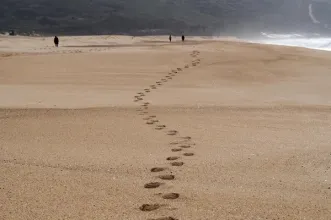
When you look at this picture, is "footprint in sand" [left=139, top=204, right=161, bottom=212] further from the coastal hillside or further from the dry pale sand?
the coastal hillside

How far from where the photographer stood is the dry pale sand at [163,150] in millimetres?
3139

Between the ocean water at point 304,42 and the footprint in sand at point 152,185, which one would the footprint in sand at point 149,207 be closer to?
the footprint in sand at point 152,185

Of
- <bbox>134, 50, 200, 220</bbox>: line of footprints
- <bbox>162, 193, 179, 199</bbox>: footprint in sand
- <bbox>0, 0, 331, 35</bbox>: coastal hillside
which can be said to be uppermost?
<bbox>0, 0, 331, 35</bbox>: coastal hillside

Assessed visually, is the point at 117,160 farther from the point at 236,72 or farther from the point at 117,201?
the point at 236,72

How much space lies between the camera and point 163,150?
4.57 m

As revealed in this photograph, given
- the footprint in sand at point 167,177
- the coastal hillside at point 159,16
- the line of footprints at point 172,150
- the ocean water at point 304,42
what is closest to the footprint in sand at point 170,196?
the line of footprints at point 172,150

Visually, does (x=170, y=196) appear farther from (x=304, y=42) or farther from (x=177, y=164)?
(x=304, y=42)

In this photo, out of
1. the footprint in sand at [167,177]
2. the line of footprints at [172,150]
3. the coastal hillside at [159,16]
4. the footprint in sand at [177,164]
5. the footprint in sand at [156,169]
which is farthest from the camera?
the coastal hillside at [159,16]

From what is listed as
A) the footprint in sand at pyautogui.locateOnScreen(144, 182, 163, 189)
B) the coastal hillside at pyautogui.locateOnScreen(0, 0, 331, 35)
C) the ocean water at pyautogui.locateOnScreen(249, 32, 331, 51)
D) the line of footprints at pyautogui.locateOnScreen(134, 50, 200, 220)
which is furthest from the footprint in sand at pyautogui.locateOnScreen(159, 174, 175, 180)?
the coastal hillside at pyautogui.locateOnScreen(0, 0, 331, 35)

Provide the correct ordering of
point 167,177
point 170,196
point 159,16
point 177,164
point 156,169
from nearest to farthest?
point 170,196 < point 167,177 < point 156,169 < point 177,164 < point 159,16

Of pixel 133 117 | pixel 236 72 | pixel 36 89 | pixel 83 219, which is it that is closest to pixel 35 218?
pixel 83 219

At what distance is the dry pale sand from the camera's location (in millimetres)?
3139

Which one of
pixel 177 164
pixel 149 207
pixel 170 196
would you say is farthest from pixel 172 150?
pixel 149 207

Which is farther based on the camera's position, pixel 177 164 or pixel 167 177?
pixel 177 164
